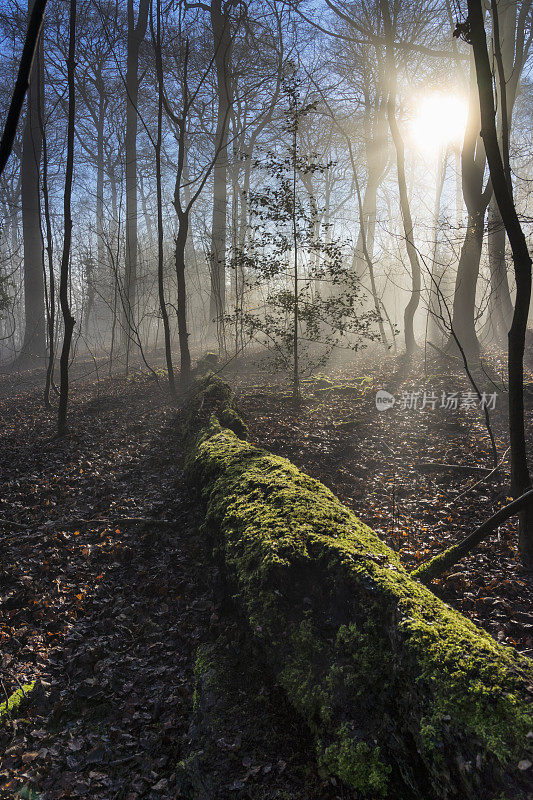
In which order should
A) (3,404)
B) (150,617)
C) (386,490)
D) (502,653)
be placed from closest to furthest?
(502,653) < (150,617) < (386,490) < (3,404)

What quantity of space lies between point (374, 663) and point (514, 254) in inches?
120

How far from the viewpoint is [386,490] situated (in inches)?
211

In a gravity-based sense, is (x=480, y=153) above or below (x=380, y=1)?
below

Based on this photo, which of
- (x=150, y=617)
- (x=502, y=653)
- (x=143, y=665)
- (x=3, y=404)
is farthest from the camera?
(x=3, y=404)

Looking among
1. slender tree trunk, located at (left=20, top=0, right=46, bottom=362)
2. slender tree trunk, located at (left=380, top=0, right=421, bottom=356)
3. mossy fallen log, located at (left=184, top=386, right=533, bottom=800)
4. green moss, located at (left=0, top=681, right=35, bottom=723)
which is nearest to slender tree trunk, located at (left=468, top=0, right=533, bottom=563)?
mossy fallen log, located at (left=184, top=386, right=533, bottom=800)

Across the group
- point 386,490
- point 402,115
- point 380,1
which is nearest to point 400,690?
point 386,490

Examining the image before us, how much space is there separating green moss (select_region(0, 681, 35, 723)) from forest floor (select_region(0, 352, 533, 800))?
54 mm

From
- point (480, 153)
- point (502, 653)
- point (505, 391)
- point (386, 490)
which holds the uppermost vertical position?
point (480, 153)

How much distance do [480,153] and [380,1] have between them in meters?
5.21

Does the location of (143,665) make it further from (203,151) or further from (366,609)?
(203,151)

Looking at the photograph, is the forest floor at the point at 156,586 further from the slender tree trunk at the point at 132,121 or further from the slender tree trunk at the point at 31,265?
the slender tree trunk at the point at 132,121

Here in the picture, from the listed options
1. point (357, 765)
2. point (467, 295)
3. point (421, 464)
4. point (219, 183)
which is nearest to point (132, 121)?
point (219, 183)

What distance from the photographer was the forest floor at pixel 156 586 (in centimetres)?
223

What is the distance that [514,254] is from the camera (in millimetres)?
3195
